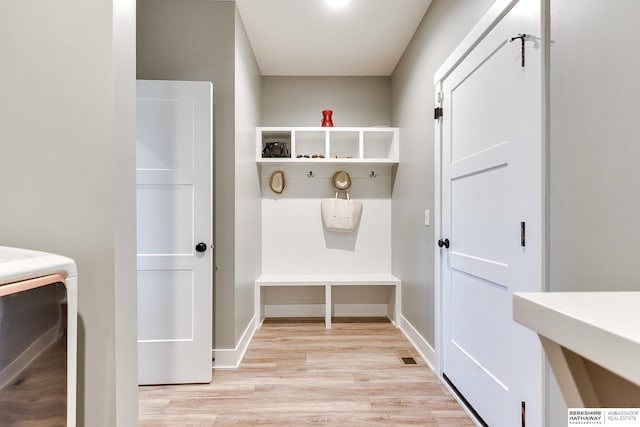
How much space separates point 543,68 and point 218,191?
1.98 meters

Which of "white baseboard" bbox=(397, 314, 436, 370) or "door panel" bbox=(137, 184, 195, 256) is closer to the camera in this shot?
"door panel" bbox=(137, 184, 195, 256)

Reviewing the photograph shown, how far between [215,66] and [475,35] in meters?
1.69

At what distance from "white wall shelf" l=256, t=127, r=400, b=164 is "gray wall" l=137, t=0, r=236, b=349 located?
0.94 metres

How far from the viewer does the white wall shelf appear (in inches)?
132

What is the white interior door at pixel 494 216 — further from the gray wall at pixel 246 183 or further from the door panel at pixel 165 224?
the door panel at pixel 165 224

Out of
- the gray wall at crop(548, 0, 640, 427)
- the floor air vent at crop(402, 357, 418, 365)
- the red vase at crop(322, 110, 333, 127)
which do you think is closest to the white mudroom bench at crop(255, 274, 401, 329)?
the floor air vent at crop(402, 357, 418, 365)

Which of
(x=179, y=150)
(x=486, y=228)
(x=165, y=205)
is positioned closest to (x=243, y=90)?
(x=179, y=150)

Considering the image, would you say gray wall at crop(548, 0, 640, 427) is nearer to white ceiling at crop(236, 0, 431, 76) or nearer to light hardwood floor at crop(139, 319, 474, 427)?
light hardwood floor at crop(139, 319, 474, 427)

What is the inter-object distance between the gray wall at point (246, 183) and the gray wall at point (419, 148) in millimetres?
1425

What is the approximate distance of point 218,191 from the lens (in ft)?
7.87

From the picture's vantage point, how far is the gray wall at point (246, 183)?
2.51 m

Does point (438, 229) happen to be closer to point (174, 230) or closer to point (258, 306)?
point (174, 230)

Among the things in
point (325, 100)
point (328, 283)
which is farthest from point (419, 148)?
point (328, 283)

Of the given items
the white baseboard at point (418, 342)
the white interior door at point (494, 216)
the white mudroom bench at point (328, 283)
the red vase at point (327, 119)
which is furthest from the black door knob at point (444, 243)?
the red vase at point (327, 119)
